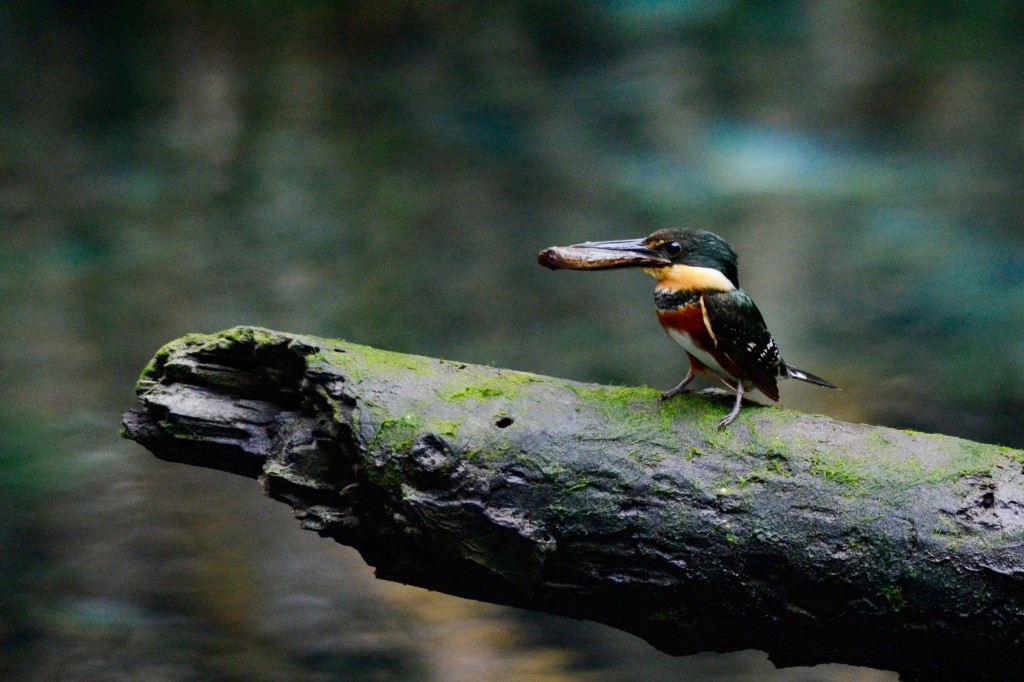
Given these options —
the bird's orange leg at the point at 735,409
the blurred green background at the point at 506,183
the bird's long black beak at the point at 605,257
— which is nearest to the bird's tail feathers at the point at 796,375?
the bird's orange leg at the point at 735,409

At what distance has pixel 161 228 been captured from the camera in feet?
12.8

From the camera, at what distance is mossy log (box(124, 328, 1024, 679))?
1.77 meters

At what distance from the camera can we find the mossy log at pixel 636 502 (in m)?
1.77

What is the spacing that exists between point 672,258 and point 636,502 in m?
0.61

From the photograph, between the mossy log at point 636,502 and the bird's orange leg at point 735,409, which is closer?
the mossy log at point 636,502

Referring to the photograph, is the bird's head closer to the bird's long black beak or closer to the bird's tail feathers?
the bird's long black beak

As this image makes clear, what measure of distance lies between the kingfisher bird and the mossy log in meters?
0.18

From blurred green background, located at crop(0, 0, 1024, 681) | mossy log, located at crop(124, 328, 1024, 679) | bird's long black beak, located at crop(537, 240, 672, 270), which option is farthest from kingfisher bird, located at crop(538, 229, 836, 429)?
blurred green background, located at crop(0, 0, 1024, 681)

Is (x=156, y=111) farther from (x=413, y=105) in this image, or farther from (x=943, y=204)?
(x=943, y=204)

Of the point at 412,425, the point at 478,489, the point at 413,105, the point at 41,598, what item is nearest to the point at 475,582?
the point at 478,489

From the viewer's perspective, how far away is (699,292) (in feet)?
6.70

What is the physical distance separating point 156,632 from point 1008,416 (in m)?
3.55

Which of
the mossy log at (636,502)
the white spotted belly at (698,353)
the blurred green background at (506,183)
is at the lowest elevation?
the mossy log at (636,502)

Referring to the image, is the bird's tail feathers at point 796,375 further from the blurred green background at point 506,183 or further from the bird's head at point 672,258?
the blurred green background at point 506,183
